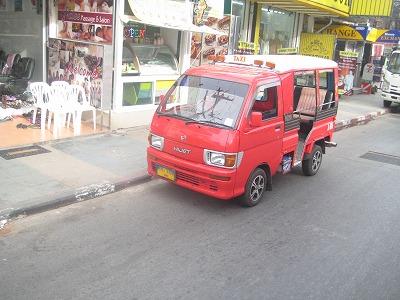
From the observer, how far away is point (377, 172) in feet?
27.5

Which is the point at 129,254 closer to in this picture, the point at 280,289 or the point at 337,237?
the point at 280,289

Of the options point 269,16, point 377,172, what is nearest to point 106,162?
point 377,172

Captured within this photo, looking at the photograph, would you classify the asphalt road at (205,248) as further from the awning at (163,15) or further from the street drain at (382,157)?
the awning at (163,15)

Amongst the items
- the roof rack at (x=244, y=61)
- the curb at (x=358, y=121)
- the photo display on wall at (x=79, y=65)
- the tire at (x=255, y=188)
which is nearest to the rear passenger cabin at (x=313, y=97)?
the roof rack at (x=244, y=61)

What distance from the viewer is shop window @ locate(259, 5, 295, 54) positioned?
49.9 feet

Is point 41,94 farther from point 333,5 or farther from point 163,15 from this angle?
point 333,5

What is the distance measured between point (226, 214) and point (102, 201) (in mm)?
1648

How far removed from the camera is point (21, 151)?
7273 millimetres

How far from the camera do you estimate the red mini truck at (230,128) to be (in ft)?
18.1

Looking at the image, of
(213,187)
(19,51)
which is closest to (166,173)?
(213,187)

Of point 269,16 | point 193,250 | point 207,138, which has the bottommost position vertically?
point 193,250

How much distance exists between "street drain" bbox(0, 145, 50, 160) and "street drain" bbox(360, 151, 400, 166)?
6.53m

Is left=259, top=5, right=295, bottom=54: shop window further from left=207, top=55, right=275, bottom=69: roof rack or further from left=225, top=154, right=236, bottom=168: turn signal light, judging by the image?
left=225, top=154, right=236, bottom=168: turn signal light

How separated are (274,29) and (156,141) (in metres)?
11.3
